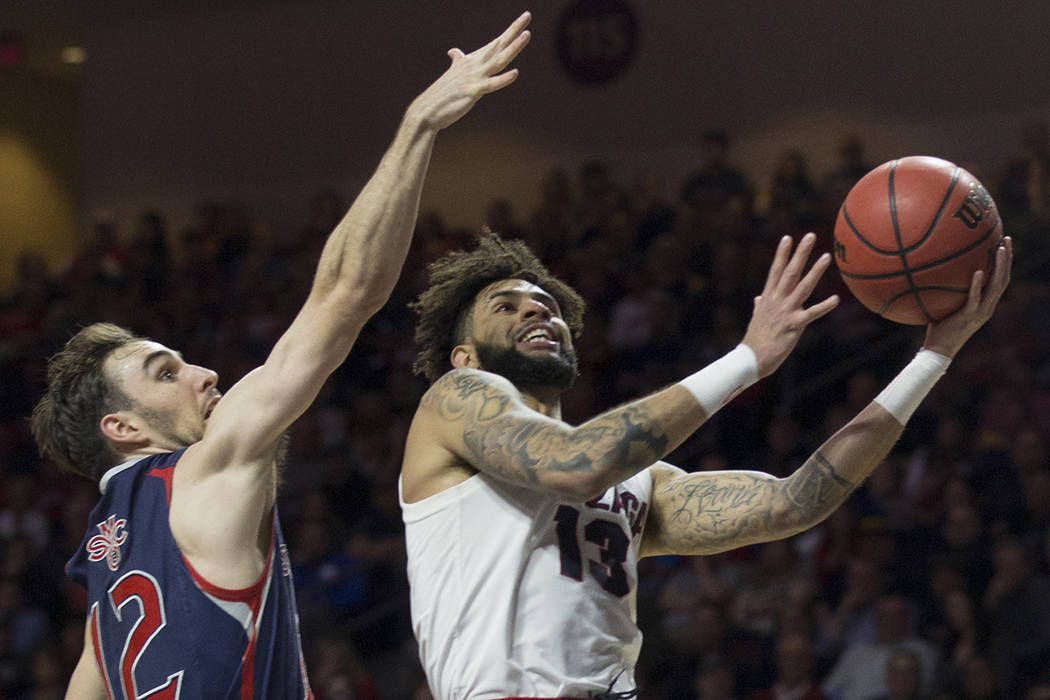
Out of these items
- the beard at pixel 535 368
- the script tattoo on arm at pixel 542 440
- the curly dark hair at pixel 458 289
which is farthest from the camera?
the curly dark hair at pixel 458 289

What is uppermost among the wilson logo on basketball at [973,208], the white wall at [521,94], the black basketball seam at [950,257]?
the white wall at [521,94]

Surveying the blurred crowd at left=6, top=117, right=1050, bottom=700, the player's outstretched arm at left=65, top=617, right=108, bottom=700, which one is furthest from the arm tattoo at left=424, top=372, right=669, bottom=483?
the blurred crowd at left=6, top=117, right=1050, bottom=700

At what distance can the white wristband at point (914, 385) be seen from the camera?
317 cm

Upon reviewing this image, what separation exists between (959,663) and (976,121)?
549 centimetres

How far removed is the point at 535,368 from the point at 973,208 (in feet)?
3.67

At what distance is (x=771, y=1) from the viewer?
10750 mm

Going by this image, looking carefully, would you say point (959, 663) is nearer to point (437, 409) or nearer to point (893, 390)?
point (893, 390)

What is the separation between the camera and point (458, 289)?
11.9 feet

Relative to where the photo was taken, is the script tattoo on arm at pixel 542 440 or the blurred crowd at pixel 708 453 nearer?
the script tattoo on arm at pixel 542 440

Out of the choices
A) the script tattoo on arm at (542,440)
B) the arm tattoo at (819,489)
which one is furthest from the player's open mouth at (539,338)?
the arm tattoo at (819,489)

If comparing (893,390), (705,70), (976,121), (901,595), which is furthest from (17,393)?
(893,390)

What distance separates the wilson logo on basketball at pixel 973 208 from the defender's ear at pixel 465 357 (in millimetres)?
1232

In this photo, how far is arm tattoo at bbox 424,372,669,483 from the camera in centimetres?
269

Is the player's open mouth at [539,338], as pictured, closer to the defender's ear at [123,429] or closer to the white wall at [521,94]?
the defender's ear at [123,429]
